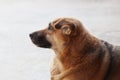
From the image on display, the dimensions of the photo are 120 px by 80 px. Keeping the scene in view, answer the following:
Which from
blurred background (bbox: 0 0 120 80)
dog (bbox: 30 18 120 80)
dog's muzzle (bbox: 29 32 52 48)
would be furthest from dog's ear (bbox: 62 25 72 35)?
blurred background (bbox: 0 0 120 80)

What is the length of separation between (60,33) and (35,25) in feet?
8.66

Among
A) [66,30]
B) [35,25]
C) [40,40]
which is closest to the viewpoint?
[66,30]

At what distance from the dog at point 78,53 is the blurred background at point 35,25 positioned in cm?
101

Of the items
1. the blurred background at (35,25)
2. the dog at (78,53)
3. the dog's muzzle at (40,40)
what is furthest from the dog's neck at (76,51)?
the blurred background at (35,25)

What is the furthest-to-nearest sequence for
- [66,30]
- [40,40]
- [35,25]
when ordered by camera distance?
[35,25] < [40,40] < [66,30]

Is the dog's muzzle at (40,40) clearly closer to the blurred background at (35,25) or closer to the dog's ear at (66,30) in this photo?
the dog's ear at (66,30)

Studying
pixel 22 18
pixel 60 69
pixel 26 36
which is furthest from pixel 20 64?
pixel 22 18

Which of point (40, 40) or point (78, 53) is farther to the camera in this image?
point (40, 40)

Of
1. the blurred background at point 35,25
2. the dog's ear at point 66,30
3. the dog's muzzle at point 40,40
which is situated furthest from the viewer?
the blurred background at point 35,25

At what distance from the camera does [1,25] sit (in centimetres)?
500

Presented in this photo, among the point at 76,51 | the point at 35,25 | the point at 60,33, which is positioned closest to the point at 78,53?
the point at 76,51

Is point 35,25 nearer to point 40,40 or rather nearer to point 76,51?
point 40,40

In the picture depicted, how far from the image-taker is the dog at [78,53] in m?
2.33

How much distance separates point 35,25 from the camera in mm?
4949
